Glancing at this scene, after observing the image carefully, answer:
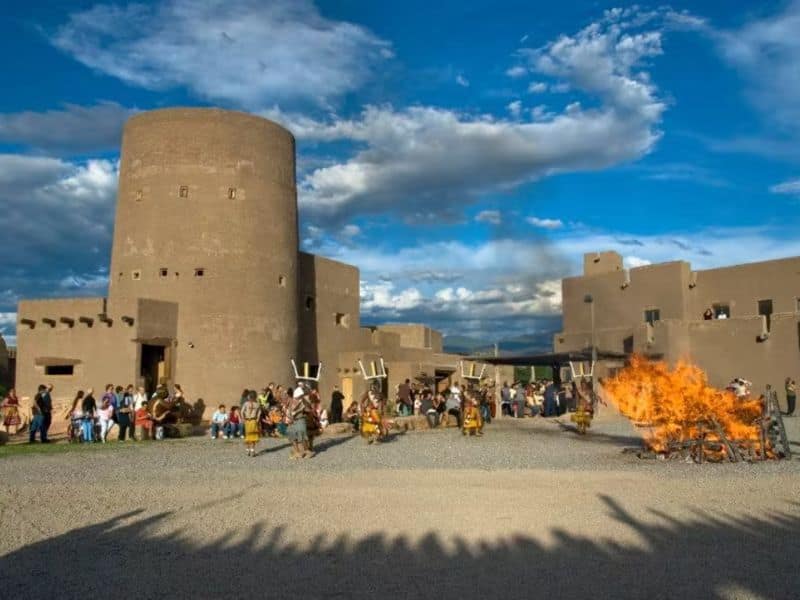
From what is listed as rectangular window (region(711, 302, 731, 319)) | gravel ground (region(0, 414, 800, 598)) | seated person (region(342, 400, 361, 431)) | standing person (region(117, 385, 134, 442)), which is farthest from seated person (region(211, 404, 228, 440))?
rectangular window (region(711, 302, 731, 319))

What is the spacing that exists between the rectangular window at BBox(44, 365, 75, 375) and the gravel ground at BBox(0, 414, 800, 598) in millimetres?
11933

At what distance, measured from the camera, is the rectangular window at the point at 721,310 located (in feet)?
120

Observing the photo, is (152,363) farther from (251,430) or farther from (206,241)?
(251,430)

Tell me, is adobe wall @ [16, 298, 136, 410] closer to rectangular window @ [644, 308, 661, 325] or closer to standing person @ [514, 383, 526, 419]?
standing person @ [514, 383, 526, 419]

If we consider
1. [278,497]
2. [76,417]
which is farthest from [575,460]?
[76,417]

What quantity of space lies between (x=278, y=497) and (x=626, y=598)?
235 inches

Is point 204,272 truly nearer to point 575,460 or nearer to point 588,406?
point 588,406

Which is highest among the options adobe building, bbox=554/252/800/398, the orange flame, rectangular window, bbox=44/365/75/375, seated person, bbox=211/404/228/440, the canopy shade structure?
adobe building, bbox=554/252/800/398

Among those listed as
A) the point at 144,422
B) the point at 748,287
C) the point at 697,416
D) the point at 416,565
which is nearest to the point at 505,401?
the point at 748,287

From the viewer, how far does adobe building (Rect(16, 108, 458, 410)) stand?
2655 cm

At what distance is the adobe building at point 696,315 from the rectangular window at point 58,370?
69.4 ft

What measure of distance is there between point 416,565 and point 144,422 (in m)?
15.6

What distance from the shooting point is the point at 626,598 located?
6.30m

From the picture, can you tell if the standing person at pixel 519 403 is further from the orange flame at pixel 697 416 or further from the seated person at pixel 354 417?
the orange flame at pixel 697 416
